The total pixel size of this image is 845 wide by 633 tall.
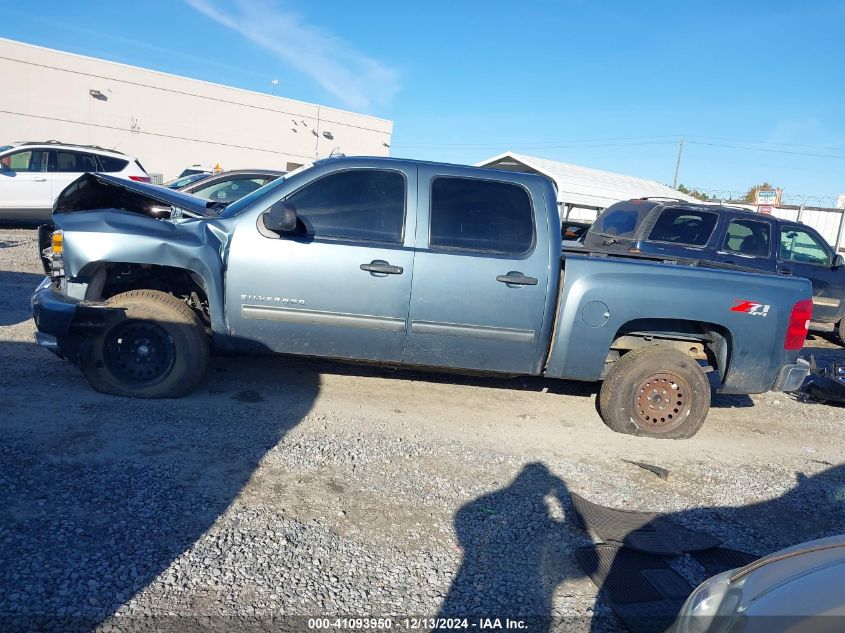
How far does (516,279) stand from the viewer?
16.0ft

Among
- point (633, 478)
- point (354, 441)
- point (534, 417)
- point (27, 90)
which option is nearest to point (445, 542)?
point (354, 441)

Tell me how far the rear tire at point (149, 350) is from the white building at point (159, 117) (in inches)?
1180

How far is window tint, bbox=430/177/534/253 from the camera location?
498 cm

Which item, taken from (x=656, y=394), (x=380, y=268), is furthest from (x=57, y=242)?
(x=656, y=394)

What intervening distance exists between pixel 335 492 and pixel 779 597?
242 centimetres

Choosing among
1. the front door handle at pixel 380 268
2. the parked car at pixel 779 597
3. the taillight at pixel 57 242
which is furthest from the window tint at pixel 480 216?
the parked car at pixel 779 597

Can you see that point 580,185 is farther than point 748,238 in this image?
Yes

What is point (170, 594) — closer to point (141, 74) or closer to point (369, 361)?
A: point (369, 361)

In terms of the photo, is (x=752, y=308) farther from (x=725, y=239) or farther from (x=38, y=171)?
(x=38, y=171)

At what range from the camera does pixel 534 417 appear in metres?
5.54

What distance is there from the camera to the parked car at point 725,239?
9086mm

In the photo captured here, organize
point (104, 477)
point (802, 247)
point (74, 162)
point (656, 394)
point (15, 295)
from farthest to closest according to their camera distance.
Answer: point (74, 162), point (802, 247), point (15, 295), point (656, 394), point (104, 477)

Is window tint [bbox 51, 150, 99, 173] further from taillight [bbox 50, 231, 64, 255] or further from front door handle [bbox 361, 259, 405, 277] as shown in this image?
front door handle [bbox 361, 259, 405, 277]

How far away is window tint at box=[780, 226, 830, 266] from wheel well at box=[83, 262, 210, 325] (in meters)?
8.47
